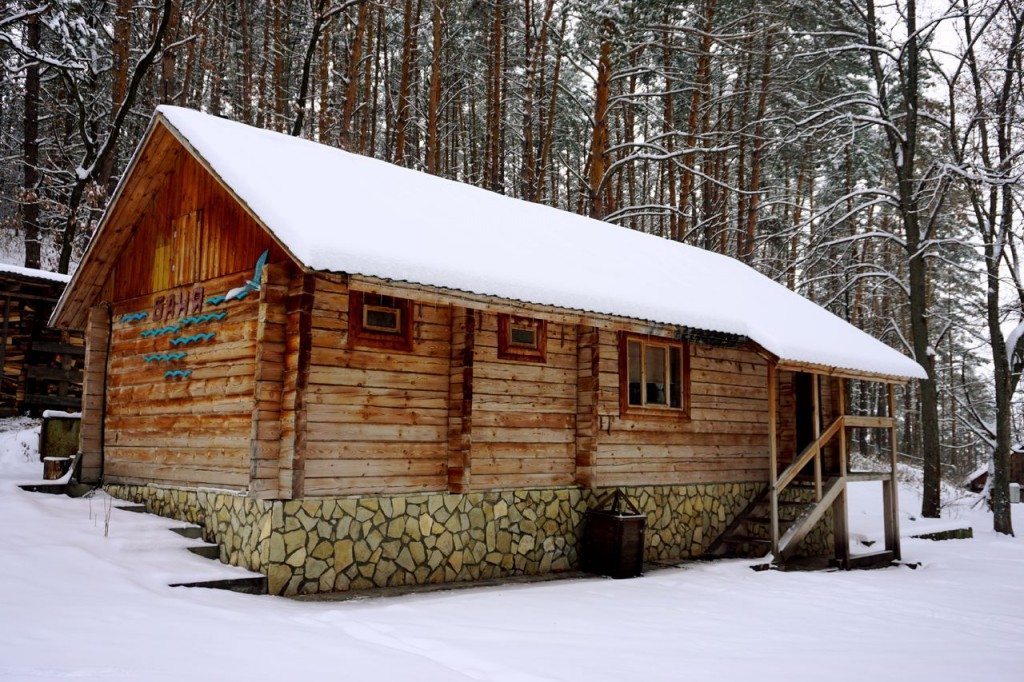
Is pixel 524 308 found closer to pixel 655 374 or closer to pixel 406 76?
pixel 655 374

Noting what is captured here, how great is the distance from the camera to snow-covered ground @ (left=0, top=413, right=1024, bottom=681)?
222 inches

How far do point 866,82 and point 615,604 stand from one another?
2680 cm

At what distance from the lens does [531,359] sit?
1152 centimetres

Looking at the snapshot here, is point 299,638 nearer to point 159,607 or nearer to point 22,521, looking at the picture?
point 159,607

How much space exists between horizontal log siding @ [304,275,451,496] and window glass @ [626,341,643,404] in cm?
354

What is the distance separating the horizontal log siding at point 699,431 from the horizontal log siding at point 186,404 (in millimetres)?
5128

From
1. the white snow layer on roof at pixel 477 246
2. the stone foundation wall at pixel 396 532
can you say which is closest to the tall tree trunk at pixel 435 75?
the white snow layer on roof at pixel 477 246

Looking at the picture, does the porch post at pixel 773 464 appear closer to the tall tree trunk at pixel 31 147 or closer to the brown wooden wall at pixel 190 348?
the brown wooden wall at pixel 190 348

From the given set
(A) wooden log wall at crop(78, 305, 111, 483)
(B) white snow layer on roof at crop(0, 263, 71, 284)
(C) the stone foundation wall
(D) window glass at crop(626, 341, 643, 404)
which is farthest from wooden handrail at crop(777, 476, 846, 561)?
(B) white snow layer on roof at crop(0, 263, 71, 284)

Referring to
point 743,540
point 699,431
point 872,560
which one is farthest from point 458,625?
point 872,560

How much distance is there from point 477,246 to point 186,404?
169 inches

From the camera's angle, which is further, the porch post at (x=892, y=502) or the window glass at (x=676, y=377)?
the porch post at (x=892, y=502)

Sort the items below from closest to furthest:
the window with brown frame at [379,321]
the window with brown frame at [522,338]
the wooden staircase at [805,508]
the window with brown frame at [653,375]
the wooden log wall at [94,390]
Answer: the window with brown frame at [379,321] < the window with brown frame at [522,338] < the wooden log wall at [94,390] < the window with brown frame at [653,375] < the wooden staircase at [805,508]

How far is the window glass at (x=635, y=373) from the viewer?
42.4ft
